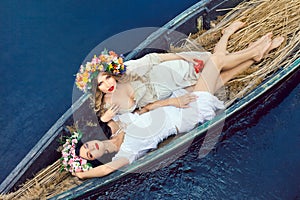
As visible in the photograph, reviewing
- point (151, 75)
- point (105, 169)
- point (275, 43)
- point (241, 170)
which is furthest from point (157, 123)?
point (275, 43)

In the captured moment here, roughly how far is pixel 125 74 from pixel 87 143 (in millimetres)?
491

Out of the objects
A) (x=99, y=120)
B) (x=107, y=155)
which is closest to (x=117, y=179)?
(x=107, y=155)

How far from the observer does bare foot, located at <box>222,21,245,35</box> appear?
388 centimetres

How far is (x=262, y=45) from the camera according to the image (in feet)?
12.3

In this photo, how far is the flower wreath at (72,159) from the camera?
320cm

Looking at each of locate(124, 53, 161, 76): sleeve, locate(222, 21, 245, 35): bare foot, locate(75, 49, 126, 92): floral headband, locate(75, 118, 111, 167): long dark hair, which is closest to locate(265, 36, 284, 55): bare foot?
locate(222, 21, 245, 35): bare foot

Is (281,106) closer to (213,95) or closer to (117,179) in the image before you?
(213,95)

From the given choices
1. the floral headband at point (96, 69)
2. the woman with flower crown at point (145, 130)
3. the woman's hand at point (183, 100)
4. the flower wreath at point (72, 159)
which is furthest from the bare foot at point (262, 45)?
the flower wreath at point (72, 159)

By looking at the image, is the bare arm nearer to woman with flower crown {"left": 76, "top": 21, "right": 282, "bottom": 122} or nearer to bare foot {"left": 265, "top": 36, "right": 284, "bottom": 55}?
woman with flower crown {"left": 76, "top": 21, "right": 282, "bottom": 122}

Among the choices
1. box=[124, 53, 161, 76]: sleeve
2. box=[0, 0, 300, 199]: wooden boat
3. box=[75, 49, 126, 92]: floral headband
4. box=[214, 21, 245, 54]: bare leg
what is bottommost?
box=[0, 0, 300, 199]: wooden boat

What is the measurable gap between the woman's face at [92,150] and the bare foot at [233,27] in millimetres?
1316

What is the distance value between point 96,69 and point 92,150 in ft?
1.60

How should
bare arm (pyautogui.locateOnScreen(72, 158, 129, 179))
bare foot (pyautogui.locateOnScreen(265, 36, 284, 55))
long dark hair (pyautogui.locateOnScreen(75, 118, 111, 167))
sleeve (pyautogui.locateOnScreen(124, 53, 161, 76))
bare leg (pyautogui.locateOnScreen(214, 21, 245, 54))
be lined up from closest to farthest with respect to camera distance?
bare arm (pyautogui.locateOnScreen(72, 158, 129, 179)), long dark hair (pyautogui.locateOnScreen(75, 118, 111, 167)), sleeve (pyautogui.locateOnScreen(124, 53, 161, 76)), bare leg (pyautogui.locateOnScreen(214, 21, 245, 54)), bare foot (pyautogui.locateOnScreen(265, 36, 284, 55))

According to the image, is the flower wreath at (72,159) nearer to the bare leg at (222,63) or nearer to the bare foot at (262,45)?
the bare leg at (222,63)
